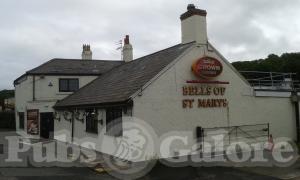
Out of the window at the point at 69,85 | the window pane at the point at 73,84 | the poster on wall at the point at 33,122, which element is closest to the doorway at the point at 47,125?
the poster on wall at the point at 33,122

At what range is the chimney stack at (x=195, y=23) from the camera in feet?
60.4

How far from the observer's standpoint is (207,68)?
59.4ft

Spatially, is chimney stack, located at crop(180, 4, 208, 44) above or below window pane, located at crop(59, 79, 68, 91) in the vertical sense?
above

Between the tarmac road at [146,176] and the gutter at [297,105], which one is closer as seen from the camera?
the tarmac road at [146,176]

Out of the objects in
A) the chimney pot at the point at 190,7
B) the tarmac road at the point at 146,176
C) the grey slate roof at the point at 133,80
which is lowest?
the tarmac road at the point at 146,176

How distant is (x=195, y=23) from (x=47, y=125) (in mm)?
16790

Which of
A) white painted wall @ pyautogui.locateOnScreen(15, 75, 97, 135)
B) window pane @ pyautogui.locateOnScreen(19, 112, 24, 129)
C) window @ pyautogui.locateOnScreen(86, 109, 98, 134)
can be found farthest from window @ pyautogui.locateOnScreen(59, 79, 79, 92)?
window @ pyautogui.locateOnScreen(86, 109, 98, 134)

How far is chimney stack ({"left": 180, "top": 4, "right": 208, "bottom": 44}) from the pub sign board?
1.01 m

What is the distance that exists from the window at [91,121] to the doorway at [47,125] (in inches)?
377

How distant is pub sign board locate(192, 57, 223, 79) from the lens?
17797mm

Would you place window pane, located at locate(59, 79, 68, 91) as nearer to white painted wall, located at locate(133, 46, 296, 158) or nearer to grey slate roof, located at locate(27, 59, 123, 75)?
grey slate roof, located at locate(27, 59, 123, 75)

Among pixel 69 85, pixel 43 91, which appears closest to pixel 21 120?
pixel 43 91

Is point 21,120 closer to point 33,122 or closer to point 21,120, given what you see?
point 21,120

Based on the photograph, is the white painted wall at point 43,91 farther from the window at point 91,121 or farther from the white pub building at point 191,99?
the window at point 91,121
